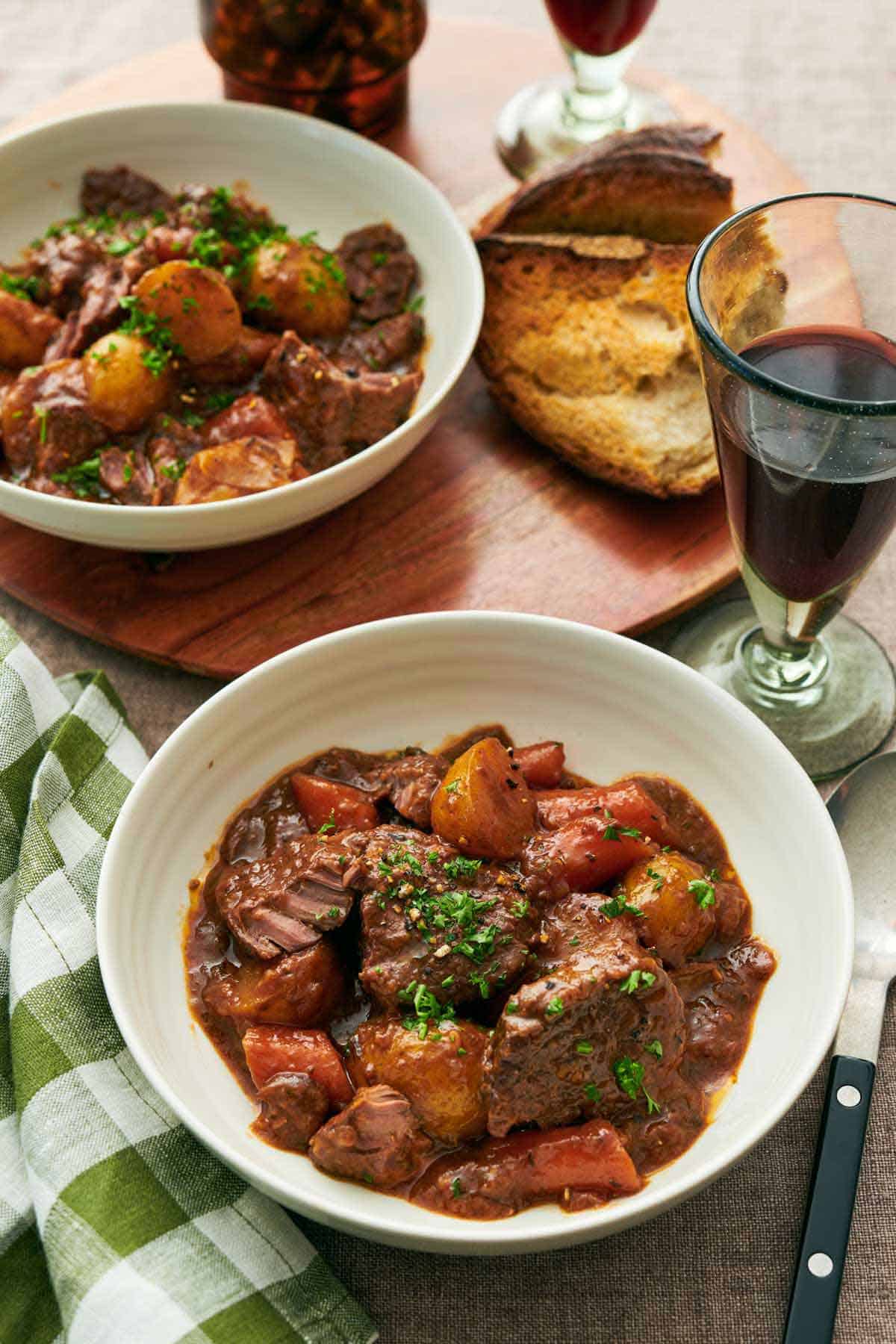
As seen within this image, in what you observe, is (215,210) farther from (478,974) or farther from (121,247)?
(478,974)

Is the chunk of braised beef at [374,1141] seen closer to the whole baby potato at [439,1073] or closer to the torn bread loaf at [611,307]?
the whole baby potato at [439,1073]

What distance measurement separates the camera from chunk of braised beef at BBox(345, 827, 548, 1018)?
2312mm

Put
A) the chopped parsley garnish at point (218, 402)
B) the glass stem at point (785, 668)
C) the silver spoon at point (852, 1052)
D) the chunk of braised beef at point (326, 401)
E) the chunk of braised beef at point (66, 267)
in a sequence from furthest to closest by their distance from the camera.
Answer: the chunk of braised beef at point (66, 267)
the chopped parsley garnish at point (218, 402)
the chunk of braised beef at point (326, 401)
the glass stem at point (785, 668)
the silver spoon at point (852, 1052)

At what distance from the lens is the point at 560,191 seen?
3.67 metres

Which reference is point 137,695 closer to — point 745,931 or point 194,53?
point 745,931

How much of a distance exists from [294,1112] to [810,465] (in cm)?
147

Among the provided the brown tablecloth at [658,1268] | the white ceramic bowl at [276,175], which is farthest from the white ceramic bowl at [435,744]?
the white ceramic bowl at [276,175]

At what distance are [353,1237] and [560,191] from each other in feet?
8.57

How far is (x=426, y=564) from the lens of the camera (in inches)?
133

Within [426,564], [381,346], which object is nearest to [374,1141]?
[426,564]

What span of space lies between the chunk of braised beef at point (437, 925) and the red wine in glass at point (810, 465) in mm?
894

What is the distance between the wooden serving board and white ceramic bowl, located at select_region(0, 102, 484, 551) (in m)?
0.26

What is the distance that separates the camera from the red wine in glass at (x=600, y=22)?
13.1 feet

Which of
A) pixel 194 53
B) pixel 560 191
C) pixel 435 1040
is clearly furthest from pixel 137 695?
pixel 194 53
